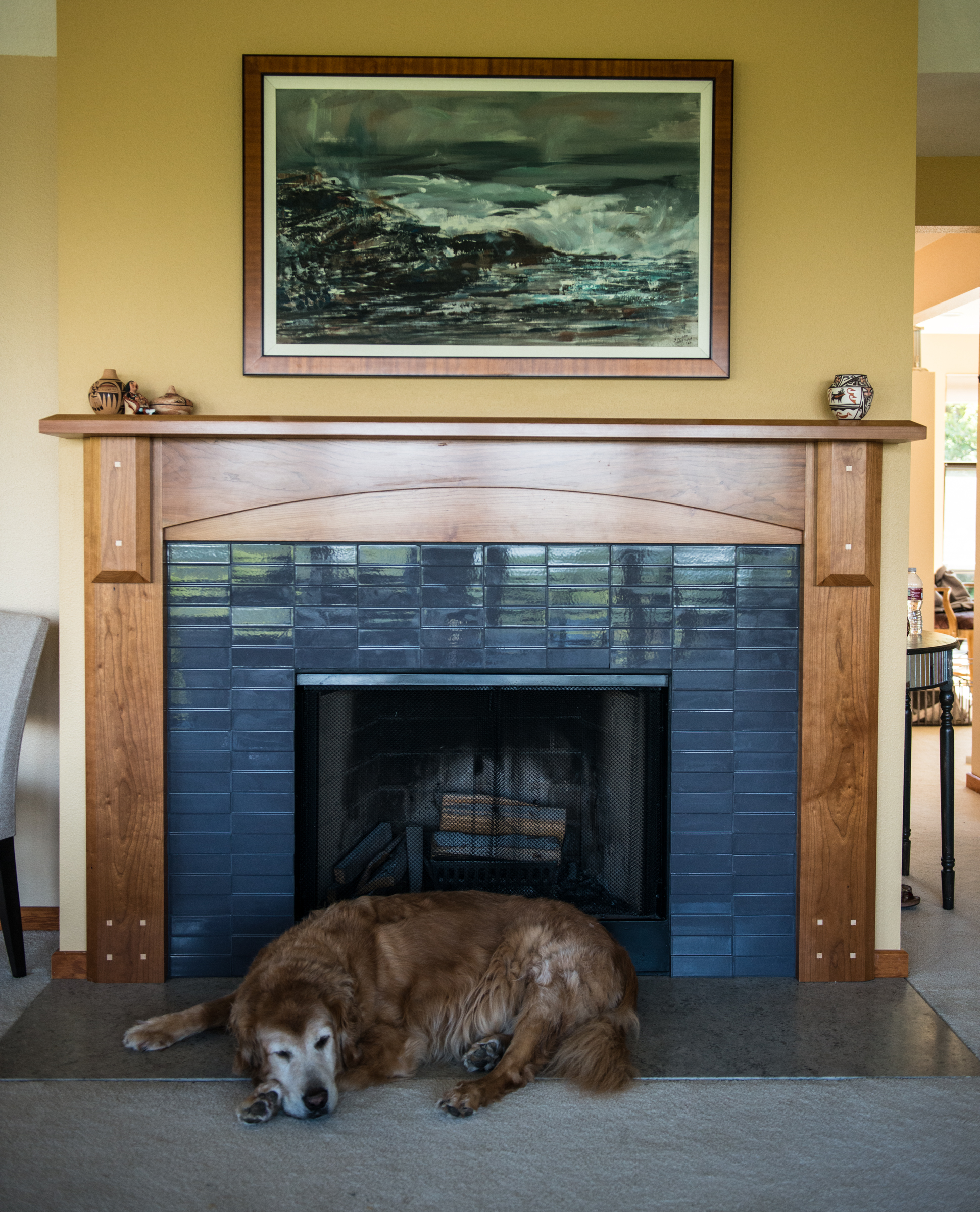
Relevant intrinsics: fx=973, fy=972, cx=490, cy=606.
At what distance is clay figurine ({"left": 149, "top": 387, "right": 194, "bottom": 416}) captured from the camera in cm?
227

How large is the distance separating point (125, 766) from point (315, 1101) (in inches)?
38.7

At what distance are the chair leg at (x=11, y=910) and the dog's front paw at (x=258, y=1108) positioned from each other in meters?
0.91

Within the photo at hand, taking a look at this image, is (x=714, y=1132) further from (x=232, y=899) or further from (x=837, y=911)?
(x=232, y=899)

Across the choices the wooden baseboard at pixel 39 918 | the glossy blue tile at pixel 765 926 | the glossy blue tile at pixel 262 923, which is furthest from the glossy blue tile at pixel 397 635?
the wooden baseboard at pixel 39 918

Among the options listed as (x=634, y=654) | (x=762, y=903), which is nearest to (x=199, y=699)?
(x=634, y=654)

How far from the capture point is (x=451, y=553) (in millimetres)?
2350

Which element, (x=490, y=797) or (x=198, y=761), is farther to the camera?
(x=490, y=797)

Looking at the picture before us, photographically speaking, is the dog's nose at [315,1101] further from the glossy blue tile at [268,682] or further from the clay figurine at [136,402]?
the clay figurine at [136,402]

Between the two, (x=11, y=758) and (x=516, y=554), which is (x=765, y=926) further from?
(x=11, y=758)

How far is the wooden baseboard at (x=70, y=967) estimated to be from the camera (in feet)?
7.80

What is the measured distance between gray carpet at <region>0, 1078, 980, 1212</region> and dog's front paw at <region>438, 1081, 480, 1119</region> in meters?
0.02

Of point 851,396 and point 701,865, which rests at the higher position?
point 851,396

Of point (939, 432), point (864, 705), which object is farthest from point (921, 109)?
point (939, 432)

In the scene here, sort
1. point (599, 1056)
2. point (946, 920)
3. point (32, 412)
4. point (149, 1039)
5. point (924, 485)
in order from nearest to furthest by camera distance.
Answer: point (599, 1056)
point (149, 1039)
point (32, 412)
point (946, 920)
point (924, 485)
